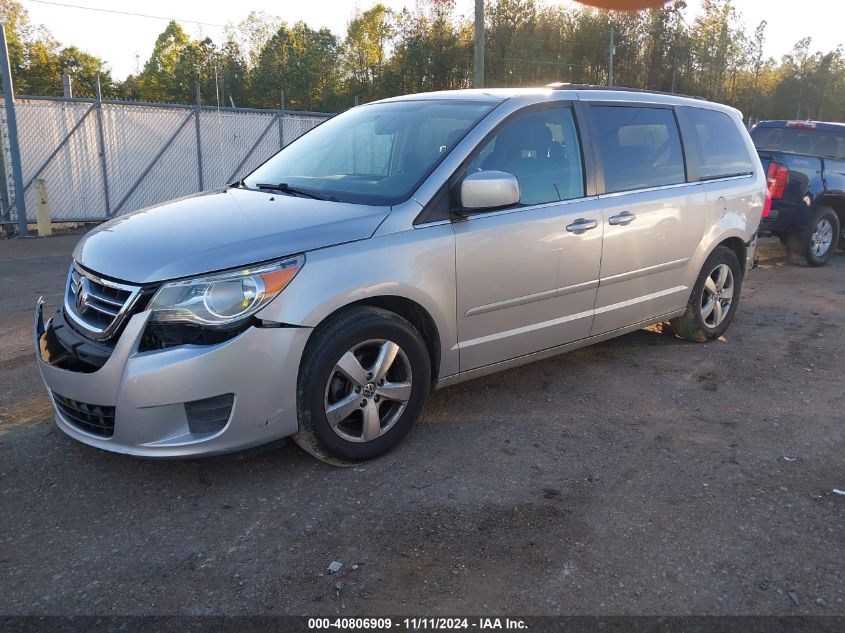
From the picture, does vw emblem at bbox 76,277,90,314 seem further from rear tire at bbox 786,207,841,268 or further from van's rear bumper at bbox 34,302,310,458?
rear tire at bbox 786,207,841,268

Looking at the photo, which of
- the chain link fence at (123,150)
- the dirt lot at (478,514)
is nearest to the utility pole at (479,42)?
the chain link fence at (123,150)

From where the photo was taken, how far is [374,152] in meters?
4.20

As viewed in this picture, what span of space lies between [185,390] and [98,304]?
2.06 feet

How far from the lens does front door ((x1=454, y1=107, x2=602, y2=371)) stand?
3.80m

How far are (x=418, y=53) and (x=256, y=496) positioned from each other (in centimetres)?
5592

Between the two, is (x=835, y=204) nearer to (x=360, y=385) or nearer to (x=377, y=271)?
(x=377, y=271)

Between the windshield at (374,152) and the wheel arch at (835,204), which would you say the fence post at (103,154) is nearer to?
the windshield at (374,152)

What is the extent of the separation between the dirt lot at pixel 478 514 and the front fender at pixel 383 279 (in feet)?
2.35

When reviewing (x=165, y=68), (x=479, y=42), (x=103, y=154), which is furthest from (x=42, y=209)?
(x=165, y=68)

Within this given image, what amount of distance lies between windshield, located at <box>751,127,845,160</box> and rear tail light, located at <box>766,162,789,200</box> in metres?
0.82

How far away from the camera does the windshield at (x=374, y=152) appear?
3781 mm

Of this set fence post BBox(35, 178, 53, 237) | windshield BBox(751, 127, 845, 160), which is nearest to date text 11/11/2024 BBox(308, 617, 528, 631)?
windshield BBox(751, 127, 845, 160)

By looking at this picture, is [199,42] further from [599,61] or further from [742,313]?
[742,313]

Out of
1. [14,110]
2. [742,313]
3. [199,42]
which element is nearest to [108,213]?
[14,110]
